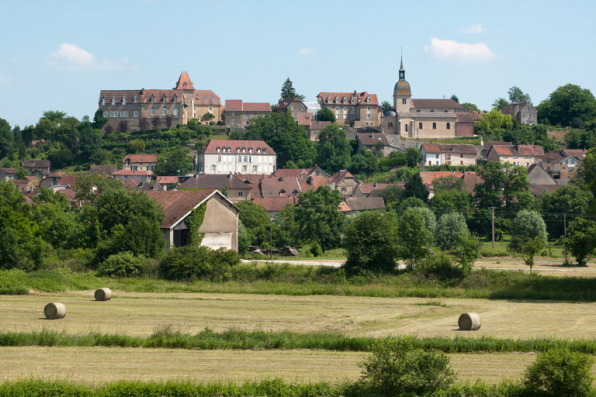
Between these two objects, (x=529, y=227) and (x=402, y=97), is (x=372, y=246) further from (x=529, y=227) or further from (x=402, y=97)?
(x=402, y=97)

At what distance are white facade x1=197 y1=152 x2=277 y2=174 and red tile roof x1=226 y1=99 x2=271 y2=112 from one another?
23601mm

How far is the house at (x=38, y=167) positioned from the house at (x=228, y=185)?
38119 mm

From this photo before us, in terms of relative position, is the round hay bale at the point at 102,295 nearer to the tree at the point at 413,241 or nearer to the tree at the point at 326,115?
the tree at the point at 413,241

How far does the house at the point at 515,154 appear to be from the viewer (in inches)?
5167

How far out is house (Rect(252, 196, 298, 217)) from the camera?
93000 mm

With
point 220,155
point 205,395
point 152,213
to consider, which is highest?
point 220,155

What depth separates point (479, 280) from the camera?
34.4 metres

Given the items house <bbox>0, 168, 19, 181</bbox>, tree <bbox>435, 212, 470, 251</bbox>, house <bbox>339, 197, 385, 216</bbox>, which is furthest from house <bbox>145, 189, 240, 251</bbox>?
house <bbox>0, 168, 19, 181</bbox>

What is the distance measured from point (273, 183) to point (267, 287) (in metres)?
80.0

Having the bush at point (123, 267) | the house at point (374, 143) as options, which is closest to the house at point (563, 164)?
the house at point (374, 143)

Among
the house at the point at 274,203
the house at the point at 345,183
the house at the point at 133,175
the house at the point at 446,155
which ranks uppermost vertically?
the house at the point at 446,155

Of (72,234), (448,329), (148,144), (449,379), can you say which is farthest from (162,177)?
(449,379)

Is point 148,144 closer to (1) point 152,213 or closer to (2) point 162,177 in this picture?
(2) point 162,177

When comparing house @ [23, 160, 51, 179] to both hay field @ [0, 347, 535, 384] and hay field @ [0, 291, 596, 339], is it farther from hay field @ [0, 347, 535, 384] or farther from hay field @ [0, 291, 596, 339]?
hay field @ [0, 347, 535, 384]
